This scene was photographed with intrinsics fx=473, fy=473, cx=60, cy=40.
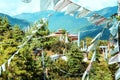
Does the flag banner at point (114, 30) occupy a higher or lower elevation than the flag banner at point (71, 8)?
lower

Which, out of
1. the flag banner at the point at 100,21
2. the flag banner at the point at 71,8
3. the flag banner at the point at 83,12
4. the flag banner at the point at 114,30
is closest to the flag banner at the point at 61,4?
the flag banner at the point at 71,8

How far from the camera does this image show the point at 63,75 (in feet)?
76.3

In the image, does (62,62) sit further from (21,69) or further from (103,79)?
(21,69)

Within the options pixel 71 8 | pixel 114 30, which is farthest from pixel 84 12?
pixel 114 30

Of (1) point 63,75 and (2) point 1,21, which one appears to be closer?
(1) point 63,75

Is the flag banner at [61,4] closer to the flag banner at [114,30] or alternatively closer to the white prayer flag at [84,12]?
the white prayer flag at [84,12]

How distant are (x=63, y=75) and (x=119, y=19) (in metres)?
19.1

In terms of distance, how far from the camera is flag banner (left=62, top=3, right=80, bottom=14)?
4316 mm

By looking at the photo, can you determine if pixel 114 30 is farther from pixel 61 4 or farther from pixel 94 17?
pixel 61 4

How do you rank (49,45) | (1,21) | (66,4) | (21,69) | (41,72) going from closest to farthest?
(66,4) < (21,69) < (41,72) < (49,45) < (1,21)

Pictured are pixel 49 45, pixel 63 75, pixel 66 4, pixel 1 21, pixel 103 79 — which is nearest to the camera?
pixel 66 4

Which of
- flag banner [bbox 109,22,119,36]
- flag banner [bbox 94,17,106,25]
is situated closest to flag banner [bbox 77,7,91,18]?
flag banner [bbox 94,17,106,25]

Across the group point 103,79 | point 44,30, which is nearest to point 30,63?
point 103,79

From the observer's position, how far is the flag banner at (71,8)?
4.32 meters
